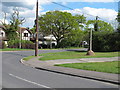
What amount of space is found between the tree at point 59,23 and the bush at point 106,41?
18.4 meters

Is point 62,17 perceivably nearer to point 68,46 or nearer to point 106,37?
point 68,46

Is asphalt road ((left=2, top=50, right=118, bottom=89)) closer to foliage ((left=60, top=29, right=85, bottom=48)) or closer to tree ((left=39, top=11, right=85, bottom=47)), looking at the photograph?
tree ((left=39, top=11, right=85, bottom=47))

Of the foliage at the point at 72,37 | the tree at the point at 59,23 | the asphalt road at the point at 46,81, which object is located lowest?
the asphalt road at the point at 46,81

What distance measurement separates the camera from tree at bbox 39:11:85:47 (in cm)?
5716

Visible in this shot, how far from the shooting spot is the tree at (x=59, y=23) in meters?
57.2

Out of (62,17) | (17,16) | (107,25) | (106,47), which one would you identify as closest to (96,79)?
(106,47)

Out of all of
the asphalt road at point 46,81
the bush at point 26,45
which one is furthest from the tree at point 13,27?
the asphalt road at point 46,81

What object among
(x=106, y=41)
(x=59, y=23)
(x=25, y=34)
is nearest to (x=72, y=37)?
(x=59, y=23)

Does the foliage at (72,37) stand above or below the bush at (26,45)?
above

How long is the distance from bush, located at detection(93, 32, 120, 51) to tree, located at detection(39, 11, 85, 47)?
60.3 ft

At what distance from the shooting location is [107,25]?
71.2m

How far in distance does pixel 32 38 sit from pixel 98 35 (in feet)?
134

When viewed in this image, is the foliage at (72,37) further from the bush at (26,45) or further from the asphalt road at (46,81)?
the asphalt road at (46,81)

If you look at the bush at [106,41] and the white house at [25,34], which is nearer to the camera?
the bush at [106,41]
